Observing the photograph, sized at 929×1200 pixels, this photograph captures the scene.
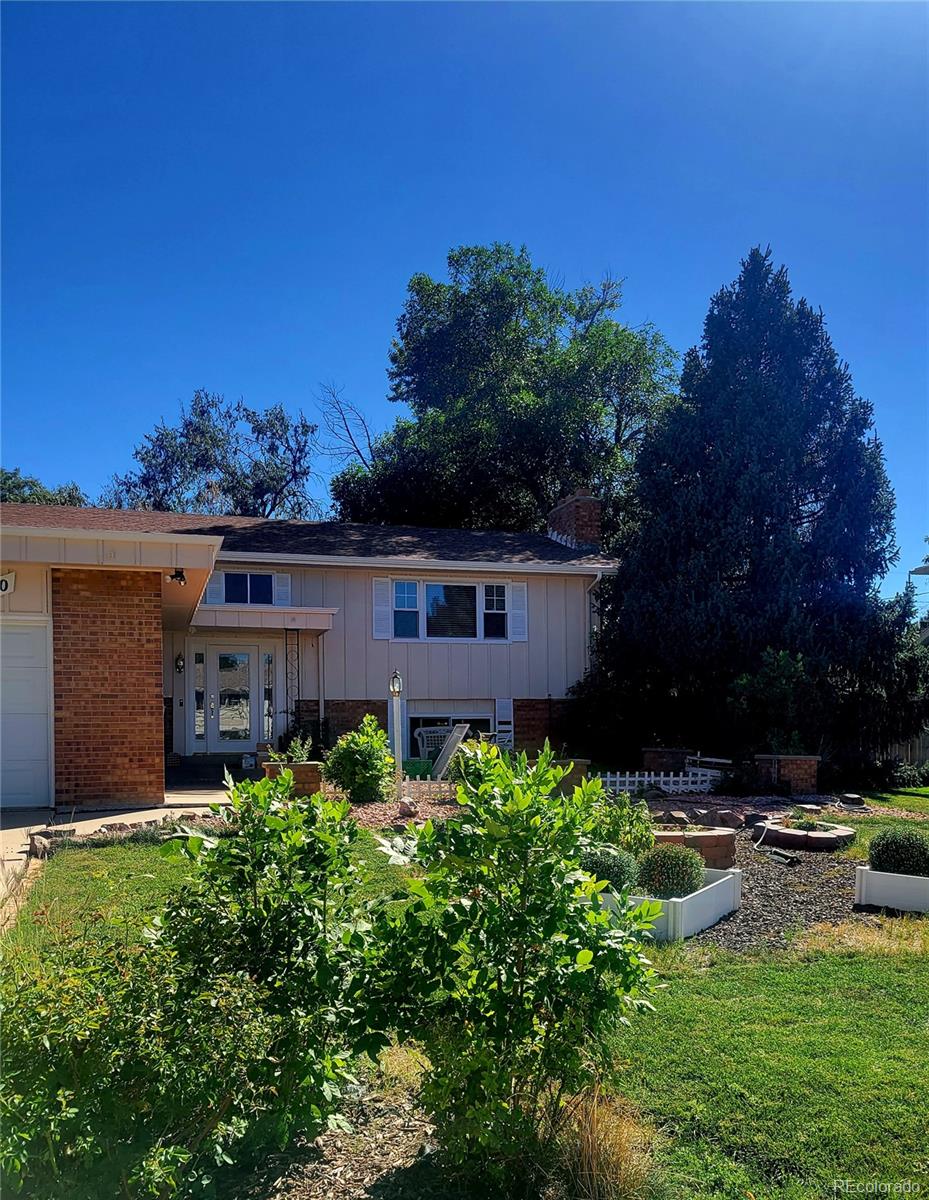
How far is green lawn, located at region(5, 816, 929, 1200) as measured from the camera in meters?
3.11

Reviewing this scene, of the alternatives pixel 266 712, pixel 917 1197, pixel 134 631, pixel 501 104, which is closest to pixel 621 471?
pixel 266 712

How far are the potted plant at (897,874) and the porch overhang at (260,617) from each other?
448 inches

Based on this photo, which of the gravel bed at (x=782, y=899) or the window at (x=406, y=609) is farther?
the window at (x=406, y=609)

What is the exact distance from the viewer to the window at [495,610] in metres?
19.3

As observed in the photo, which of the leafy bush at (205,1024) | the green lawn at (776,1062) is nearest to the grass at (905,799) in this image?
the green lawn at (776,1062)

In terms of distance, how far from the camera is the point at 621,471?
95.6 ft

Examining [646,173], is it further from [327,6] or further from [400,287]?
[400,287]

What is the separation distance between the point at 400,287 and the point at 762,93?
75.1ft

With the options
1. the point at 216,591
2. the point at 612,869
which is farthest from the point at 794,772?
the point at 216,591

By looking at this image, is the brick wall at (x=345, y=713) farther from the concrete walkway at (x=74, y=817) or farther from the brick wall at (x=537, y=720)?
the concrete walkway at (x=74, y=817)

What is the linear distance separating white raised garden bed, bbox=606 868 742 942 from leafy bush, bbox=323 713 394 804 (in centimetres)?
537

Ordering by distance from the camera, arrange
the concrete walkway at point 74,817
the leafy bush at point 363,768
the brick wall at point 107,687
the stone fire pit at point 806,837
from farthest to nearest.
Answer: the leafy bush at point 363,768 → the brick wall at point 107,687 → the stone fire pit at point 806,837 → the concrete walkway at point 74,817

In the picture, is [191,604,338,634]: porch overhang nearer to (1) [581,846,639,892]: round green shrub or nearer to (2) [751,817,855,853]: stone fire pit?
(2) [751,817,855,853]: stone fire pit

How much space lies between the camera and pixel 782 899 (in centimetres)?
712
